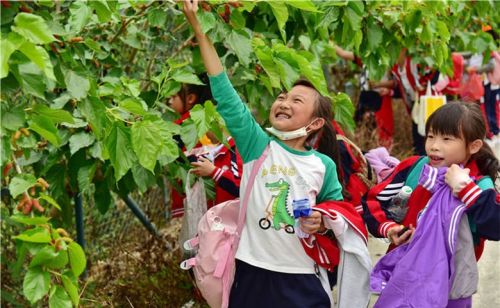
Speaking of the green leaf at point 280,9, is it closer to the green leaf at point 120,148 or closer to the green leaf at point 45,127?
the green leaf at point 120,148

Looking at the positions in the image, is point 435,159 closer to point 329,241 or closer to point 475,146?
point 475,146

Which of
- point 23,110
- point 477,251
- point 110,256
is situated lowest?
point 110,256

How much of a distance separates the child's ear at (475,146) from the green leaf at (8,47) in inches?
86.2

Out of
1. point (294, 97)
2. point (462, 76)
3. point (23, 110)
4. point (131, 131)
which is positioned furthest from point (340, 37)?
point (462, 76)

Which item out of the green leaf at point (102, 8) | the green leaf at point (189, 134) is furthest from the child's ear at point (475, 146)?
the green leaf at point (102, 8)

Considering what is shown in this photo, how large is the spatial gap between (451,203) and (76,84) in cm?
156

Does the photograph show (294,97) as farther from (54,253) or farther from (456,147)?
(54,253)

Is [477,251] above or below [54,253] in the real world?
below

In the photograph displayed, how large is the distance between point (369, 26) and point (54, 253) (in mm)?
2749

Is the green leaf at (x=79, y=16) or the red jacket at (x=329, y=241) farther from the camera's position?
the red jacket at (x=329, y=241)

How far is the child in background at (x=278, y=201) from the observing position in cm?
356

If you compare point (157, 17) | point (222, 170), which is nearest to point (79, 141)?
point (157, 17)

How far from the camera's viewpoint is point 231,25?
136 inches

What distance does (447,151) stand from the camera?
3709 millimetres
